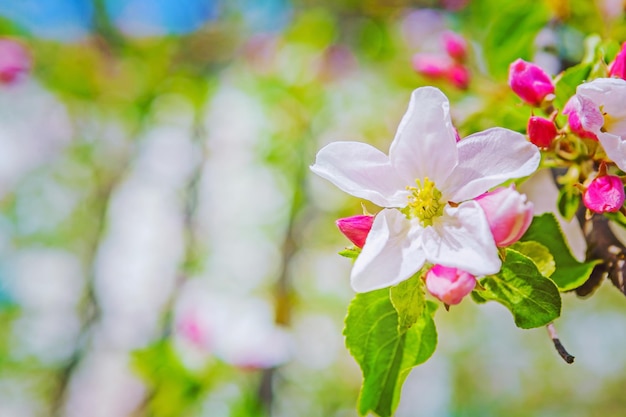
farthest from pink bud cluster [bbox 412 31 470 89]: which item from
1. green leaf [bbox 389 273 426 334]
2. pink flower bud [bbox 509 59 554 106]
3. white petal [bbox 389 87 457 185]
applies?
green leaf [bbox 389 273 426 334]

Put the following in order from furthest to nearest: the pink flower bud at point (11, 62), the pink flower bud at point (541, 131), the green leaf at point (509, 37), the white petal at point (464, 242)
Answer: the pink flower bud at point (11, 62) < the green leaf at point (509, 37) < the pink flower bud at point (541, 131) < the white petal at point (464, 242)

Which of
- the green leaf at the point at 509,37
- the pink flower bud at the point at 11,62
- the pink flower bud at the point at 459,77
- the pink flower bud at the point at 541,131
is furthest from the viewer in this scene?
the pink flower bud at the point at 11,62

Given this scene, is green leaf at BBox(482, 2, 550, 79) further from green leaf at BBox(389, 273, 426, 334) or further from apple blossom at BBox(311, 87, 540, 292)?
green leaf at BBox(389, 273, 426, 334)

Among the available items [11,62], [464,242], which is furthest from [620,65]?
[11,62]

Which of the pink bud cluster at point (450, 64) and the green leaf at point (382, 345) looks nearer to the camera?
the green leaf at point (382, 345)

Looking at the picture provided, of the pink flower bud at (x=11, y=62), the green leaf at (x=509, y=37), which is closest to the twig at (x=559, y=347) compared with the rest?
the green leaf at (x=509, y=37)

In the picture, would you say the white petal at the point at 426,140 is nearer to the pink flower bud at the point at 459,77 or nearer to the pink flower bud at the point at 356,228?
the pink flower bud at the point at 356,228
